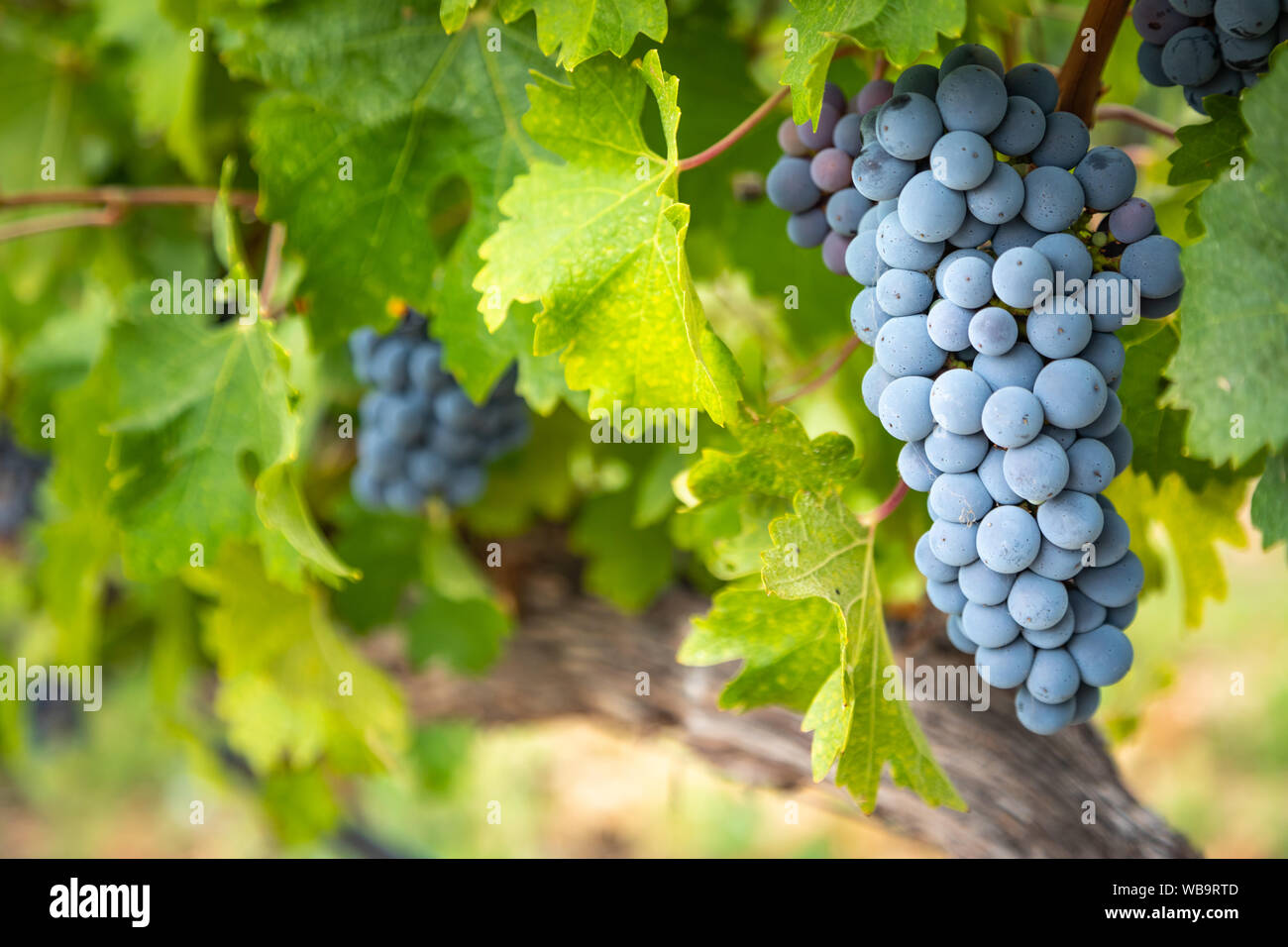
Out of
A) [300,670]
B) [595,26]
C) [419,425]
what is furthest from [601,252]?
[300,670]

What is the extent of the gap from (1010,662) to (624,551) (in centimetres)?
102

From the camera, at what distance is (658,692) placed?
181cm

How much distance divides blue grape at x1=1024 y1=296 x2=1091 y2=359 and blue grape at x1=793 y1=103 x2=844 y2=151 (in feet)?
0.90

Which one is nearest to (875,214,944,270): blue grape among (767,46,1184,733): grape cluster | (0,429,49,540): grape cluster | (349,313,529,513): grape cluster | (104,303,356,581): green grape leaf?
(767,46,1184,733): grape cluster

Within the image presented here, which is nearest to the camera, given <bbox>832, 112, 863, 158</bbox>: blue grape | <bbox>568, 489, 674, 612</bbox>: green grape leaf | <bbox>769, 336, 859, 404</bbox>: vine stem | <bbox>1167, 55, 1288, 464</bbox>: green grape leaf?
<bbox>1167, 55, 1288, 464</bbox>: green grape leaf

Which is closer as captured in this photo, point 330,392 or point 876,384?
point 876,384

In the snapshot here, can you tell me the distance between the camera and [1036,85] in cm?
75

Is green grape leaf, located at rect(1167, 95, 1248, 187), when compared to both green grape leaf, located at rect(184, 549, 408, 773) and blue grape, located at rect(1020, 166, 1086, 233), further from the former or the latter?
green grape leaf, located at rect(184, 549, 408, 773)

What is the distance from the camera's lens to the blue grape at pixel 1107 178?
0.72 m

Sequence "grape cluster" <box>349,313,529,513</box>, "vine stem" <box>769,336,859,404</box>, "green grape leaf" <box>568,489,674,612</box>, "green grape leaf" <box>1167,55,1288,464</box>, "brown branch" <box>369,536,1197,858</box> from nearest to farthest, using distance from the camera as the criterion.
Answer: "green grape leaf" <box>1167,55,1288,464</box>
"vine stem" <box>769,336,859,404</box>
"brown branch" <box>369,536,1197,858</box>
"grape cluster" <box>349,313,529,513</box>
"green grape leaf" <box>568,489,674,612</box>

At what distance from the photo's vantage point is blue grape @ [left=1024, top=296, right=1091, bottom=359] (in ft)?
2.26

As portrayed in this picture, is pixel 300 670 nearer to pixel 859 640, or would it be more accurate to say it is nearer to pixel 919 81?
pixel 859 640
